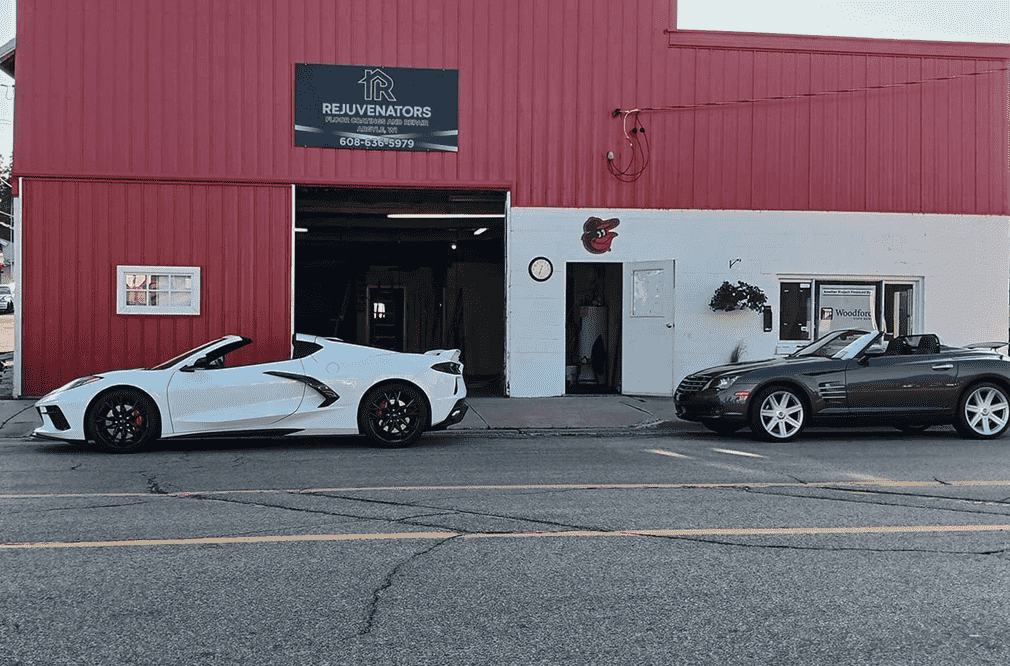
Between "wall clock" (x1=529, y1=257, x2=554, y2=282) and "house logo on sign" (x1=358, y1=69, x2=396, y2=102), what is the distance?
3649 millimetres

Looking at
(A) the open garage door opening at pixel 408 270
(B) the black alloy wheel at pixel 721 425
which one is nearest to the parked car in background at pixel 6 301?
(A) the open garage door opening at pixel 408 270

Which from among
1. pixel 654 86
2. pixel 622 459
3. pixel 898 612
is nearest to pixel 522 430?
pixel 622 459

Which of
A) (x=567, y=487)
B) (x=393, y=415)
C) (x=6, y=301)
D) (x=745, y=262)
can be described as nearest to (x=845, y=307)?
(x=745, y=262)

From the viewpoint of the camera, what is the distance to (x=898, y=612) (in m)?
4.50

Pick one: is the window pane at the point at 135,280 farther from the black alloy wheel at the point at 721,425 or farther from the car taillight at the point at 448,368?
the black alloy wheel at the point at 721,425

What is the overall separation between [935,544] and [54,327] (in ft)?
44.1

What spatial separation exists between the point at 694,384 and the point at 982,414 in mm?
3498

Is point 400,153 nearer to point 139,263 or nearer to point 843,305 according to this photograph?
point 139,263

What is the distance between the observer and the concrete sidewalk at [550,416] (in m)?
12.8

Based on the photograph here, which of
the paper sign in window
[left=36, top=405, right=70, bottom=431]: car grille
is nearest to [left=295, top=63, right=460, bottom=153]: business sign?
the paper sign in window

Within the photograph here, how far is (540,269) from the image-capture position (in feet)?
53.4

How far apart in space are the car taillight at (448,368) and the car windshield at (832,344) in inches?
183

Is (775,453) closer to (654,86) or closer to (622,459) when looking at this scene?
(622,459)

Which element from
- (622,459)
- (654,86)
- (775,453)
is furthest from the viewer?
(654,86)
